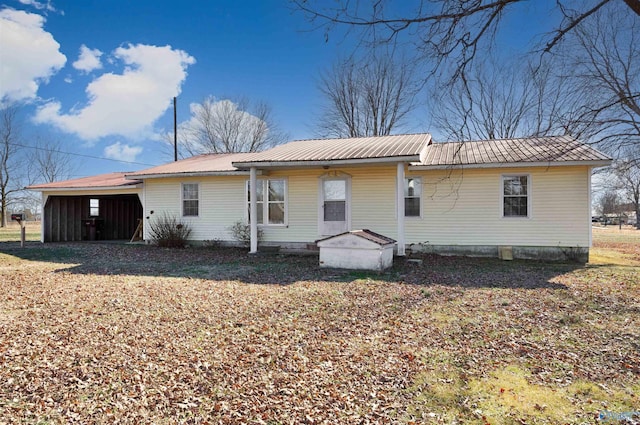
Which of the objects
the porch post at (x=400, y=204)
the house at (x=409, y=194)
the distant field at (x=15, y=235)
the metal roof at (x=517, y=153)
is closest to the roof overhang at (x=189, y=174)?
the house at (x=409, y=194)

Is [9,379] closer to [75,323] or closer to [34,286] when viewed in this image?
[75,323]

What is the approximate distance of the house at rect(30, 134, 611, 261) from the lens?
34.6ft

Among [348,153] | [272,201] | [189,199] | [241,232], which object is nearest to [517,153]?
[348,153]

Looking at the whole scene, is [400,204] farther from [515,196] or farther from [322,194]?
[515,196]

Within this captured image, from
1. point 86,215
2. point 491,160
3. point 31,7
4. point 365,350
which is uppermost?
point 31,7

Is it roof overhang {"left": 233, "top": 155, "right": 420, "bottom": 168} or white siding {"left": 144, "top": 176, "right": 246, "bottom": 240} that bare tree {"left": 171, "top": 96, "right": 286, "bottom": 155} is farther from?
roof overhang {"left": 233, "top": 155, "right": 420, "bottom": 168}

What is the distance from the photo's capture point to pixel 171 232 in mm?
13633

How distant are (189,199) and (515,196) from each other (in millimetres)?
11289

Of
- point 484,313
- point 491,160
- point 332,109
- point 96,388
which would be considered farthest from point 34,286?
point 332,109

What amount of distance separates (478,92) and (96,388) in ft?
87.8

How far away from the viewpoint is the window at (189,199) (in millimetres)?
13852

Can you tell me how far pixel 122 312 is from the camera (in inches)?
211

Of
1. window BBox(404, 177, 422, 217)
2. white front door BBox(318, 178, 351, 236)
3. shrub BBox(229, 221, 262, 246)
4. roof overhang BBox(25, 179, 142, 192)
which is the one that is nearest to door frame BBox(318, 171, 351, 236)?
white front door BBox(318, 178, 351, 236)

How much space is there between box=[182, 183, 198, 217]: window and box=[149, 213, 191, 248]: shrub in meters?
0.48
